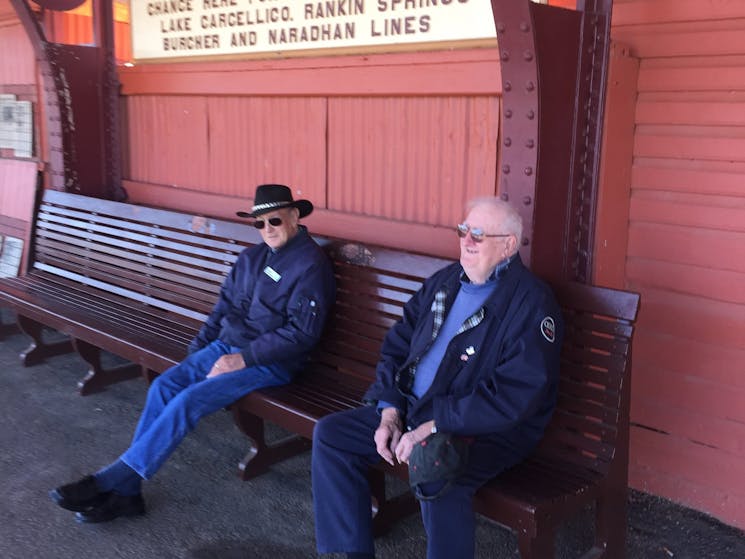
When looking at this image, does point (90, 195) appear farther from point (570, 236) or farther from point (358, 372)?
point (570, 236)

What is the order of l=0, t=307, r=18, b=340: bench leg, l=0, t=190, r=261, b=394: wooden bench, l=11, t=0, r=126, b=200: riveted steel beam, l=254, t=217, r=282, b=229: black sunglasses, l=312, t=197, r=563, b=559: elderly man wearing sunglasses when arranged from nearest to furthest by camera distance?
l=312, t=197, r=563, b=559: elderly man wearing sunglasses < l=254, t=217, r=282, b=229: black sunglasses < l=0, t=190, r=261, b=394: wooden bench < l=11, t=0, r=126, b=200: riveted steel beam < l=0, t=307, r=18, b=340: bench leg

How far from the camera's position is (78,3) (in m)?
5.64

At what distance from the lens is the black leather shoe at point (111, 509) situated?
3.22m

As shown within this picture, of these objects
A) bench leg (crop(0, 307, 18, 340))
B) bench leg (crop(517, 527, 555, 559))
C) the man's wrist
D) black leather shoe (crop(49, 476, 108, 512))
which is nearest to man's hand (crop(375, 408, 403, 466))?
the man's wrist

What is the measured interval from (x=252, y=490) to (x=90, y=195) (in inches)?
127

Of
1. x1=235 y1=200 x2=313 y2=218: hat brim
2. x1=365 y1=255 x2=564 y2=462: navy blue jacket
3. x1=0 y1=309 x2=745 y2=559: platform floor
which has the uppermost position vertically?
x1=235 y1=200 x2=313 y2=218: hat brim

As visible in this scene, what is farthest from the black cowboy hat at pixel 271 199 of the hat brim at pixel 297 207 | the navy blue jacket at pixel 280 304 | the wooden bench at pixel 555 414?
the wooden bench at pixel 555 414

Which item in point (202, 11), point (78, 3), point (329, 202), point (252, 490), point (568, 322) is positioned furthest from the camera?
point (78, 3)

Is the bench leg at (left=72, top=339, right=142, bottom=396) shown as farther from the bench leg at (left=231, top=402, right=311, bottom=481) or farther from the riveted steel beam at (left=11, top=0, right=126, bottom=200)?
the riveted steel beam at (left=11, top=0, right=126, bottom=200)

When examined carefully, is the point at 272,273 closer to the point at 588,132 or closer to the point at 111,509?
Answer: the point at 111,509

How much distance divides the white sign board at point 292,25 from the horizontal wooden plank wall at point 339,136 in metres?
0.09

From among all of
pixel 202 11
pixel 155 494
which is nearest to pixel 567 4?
pixel 202 11

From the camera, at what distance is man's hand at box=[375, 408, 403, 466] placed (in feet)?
8.96

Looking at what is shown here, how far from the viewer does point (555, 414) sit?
2.85 meters
